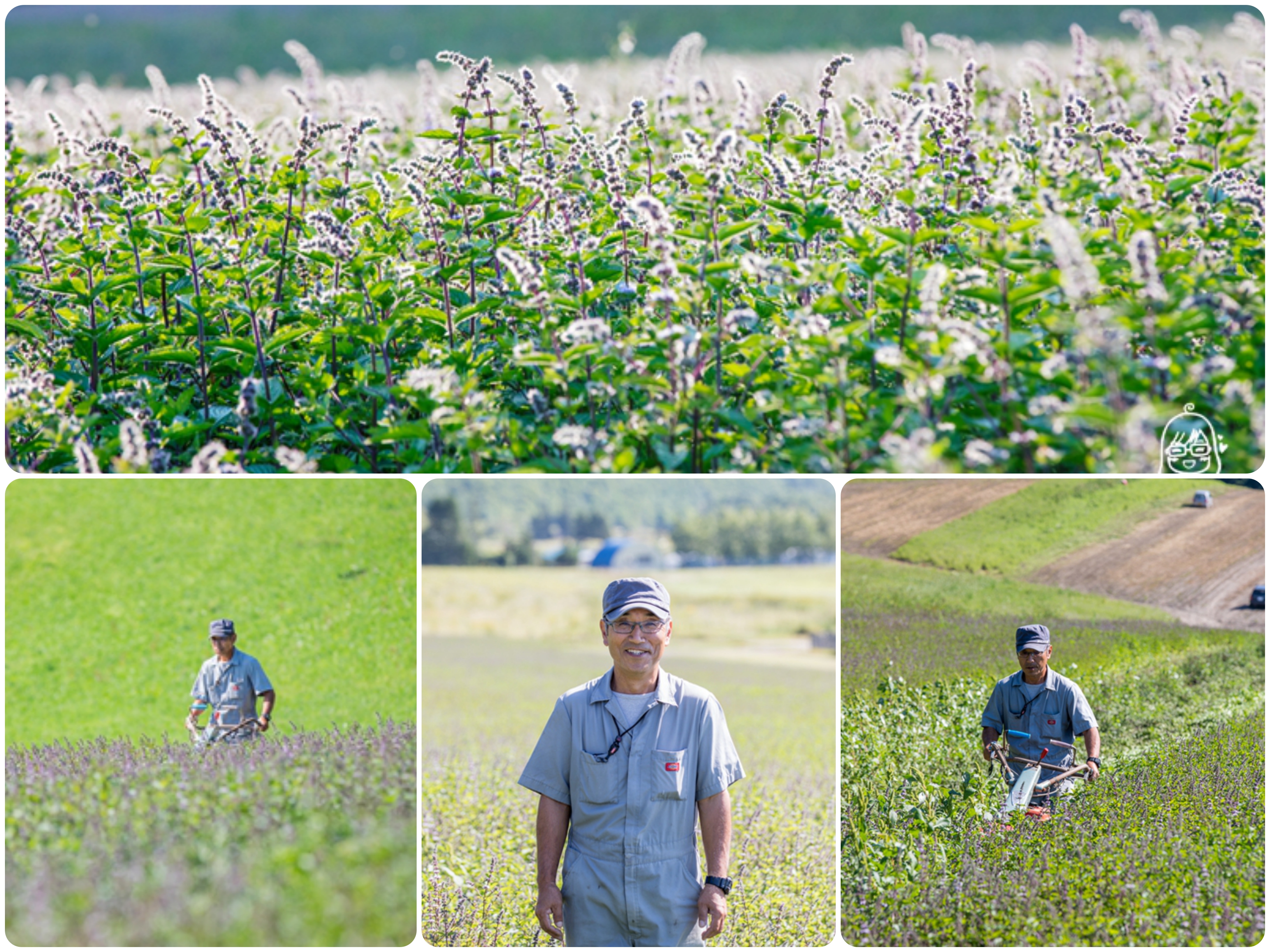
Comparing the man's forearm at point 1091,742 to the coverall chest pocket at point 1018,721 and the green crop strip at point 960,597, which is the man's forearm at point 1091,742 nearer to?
the coverall chest pocket at point 1018,721

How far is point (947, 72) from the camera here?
9312mm

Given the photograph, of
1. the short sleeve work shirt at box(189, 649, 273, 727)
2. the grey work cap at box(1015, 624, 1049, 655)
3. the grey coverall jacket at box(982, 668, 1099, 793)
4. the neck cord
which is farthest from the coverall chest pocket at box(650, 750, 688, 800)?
the short sleeve work shirt at box(189, 649, 273, 727)

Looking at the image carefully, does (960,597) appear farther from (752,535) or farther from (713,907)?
(713,907)

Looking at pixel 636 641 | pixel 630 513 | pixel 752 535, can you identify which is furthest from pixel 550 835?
pixel 752 535

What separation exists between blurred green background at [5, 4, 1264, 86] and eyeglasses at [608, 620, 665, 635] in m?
11.0

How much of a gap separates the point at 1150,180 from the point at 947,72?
5.79m

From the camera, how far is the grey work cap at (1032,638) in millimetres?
3760

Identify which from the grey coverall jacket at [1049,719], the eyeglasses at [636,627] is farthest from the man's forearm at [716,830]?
the grey coverall jacket at [1049,719]

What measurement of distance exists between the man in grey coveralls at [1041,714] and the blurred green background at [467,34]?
35.8 ft

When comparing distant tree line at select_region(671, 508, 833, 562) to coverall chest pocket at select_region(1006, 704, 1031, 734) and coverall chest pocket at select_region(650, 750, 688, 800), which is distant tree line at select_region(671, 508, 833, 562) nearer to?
coverall chest pocket at select_region(1006, 704, 1031, 734)

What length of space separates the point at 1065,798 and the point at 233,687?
3.22 m

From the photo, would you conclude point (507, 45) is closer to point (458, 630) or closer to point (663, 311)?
point (458, 630)

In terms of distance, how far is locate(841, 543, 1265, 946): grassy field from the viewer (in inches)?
141

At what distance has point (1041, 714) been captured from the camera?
12.3ft
